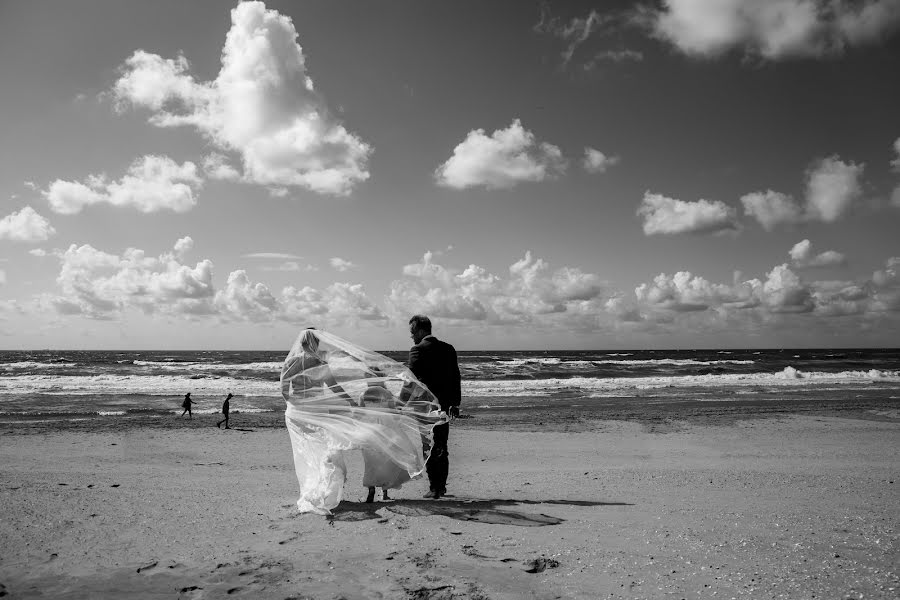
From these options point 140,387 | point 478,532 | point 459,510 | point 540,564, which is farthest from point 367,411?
point 140,387

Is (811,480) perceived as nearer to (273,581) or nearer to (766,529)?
(766,529)

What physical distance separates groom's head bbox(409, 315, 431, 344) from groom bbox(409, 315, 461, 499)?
0.02 metres

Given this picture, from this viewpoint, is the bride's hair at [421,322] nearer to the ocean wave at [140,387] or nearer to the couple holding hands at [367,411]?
the couple holding hands at [367,411]

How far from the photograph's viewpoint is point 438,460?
6441mm

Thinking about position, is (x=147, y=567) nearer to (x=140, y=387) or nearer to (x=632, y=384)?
(x=140, y=387)

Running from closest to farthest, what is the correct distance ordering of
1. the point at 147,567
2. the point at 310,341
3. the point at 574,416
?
the point at 147,567 < the point at 310,341 < the point at 574,416

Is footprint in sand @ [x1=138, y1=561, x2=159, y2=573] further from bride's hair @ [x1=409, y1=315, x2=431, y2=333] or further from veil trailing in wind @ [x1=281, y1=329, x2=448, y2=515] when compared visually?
bride's hair @ [x1=409, y1=315, x2=431, y2=333]

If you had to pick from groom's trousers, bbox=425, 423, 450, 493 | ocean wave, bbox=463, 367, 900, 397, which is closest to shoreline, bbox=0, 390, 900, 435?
ocean wave, bbox=463, 367, 900, 397

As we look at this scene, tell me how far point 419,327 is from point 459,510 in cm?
217

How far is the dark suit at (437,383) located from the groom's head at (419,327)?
0.12m

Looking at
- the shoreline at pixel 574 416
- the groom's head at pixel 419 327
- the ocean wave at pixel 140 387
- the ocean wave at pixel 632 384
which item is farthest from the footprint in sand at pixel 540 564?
the ocean wave at pixel 140 387

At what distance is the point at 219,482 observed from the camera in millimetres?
7660

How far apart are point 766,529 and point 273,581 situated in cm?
440

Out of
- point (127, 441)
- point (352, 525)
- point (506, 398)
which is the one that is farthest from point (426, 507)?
point (506, 398)
